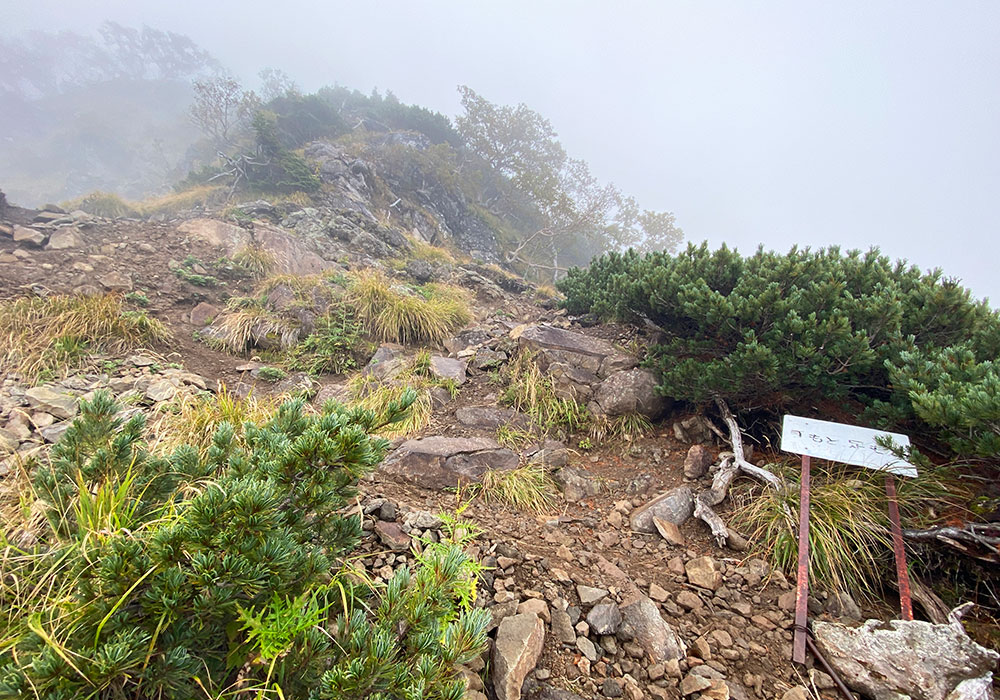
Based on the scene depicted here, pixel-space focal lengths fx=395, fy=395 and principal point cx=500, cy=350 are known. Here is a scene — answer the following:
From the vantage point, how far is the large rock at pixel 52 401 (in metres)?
3.59

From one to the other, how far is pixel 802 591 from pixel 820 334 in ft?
6.51

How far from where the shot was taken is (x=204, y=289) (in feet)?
24.1

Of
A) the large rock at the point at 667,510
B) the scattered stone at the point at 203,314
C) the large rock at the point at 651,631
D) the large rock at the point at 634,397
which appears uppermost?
the scattered stone at the point at 203,314

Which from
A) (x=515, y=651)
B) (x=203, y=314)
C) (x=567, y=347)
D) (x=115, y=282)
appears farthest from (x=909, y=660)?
(x=115, y=282)

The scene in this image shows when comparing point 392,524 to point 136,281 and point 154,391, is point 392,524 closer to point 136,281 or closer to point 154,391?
point 154,391

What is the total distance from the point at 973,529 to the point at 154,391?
670 cm

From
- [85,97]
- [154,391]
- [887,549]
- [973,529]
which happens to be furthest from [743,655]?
[85,97]

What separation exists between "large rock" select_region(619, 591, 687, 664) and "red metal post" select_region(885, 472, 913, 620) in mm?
1281

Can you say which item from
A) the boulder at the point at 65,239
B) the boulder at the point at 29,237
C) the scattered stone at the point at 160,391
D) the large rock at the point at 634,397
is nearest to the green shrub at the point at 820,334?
the large rock at the point at 634,397

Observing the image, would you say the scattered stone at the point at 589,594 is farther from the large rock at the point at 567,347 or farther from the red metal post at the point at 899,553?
the large rock at the point at 567,347

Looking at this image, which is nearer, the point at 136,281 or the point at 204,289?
the point at 136,281

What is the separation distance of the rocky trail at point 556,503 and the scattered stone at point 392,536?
11 mm

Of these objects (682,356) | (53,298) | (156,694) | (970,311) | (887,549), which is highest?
(970,311)

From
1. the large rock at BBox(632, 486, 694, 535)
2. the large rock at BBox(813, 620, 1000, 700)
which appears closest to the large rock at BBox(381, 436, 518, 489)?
the large rock at BBox(632, 486, 694, 535)
